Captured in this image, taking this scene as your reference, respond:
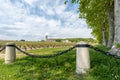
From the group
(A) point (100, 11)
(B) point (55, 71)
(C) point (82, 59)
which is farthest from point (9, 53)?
(A) point (100, 11)

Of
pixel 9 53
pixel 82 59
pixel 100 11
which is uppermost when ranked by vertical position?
pixel 100 11

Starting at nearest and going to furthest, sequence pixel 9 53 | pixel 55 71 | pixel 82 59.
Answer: pixel 82 59
pixel 55 71
pixel 9 53

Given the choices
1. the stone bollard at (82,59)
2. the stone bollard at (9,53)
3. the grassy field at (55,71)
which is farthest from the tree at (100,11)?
the stone bollard at (82,59)

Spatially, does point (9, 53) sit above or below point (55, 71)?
above

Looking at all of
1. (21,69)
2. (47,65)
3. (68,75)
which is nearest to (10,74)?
(21,69)

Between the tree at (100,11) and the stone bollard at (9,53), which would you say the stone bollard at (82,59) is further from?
the tree at (100,11)

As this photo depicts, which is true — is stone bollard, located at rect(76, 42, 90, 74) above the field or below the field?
above

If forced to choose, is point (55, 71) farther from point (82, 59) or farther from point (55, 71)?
point (82, 59)

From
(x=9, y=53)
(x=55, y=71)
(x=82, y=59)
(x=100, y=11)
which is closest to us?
(x=82, y=59)

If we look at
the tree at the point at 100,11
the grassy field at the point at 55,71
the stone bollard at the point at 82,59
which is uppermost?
the tree at the point at 100,11

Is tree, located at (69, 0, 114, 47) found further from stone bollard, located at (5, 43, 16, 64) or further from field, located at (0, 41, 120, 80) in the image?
field, located at (0, 41, 120, 80)

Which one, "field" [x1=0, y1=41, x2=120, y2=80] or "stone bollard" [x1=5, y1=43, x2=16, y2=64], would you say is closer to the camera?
"field" [x1=0, y1=41, x2=120, y2=80]

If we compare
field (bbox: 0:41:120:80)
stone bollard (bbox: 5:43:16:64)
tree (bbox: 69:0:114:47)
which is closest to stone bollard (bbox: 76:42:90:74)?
field (bbox: 0:41:120:80)

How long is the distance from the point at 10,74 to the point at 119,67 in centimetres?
443
